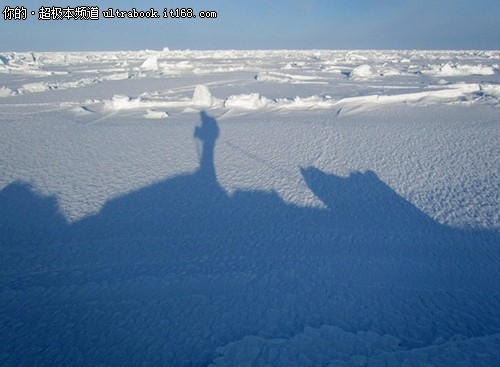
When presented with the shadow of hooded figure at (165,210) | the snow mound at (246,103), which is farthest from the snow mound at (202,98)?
the shadow of hooded figure at (165,210)

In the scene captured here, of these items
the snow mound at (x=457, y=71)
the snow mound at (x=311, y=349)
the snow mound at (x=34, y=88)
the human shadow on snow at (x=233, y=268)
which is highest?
the snow mound at (x=457, y=71)

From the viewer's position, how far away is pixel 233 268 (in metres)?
3.04

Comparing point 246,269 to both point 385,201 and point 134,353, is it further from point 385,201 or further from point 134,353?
point 385,201

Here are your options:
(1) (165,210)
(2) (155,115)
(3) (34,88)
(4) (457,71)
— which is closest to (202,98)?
(2) (155,115)

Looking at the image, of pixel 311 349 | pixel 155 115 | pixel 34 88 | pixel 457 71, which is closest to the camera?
pixel 311 349

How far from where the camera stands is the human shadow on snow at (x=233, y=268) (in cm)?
244

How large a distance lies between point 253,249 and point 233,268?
0.33m

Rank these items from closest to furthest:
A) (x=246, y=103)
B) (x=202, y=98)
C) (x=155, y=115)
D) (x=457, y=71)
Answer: (x=155, y=115), (x=246, y=103), (x=202, y=98), (x=457, y=71)

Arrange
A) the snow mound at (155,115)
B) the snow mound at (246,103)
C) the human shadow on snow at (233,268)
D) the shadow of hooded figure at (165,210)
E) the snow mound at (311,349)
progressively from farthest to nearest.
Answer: the snow mound at (246,103) → the snow mound at (155,115) → the shadow of hooded figure at (165,210) → the human shadow on snow at (233,268) → the snow mound at (311,349)

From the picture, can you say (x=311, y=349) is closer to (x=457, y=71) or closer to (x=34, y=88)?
(x=34, y=88)

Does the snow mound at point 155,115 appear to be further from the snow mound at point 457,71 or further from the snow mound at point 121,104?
the snow mound at point 457,71

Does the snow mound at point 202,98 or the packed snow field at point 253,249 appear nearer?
the packed snow field at point 253,249

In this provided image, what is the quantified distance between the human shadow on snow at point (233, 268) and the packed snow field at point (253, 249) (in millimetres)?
15

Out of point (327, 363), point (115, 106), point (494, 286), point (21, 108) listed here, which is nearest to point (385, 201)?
point (494, 286)
